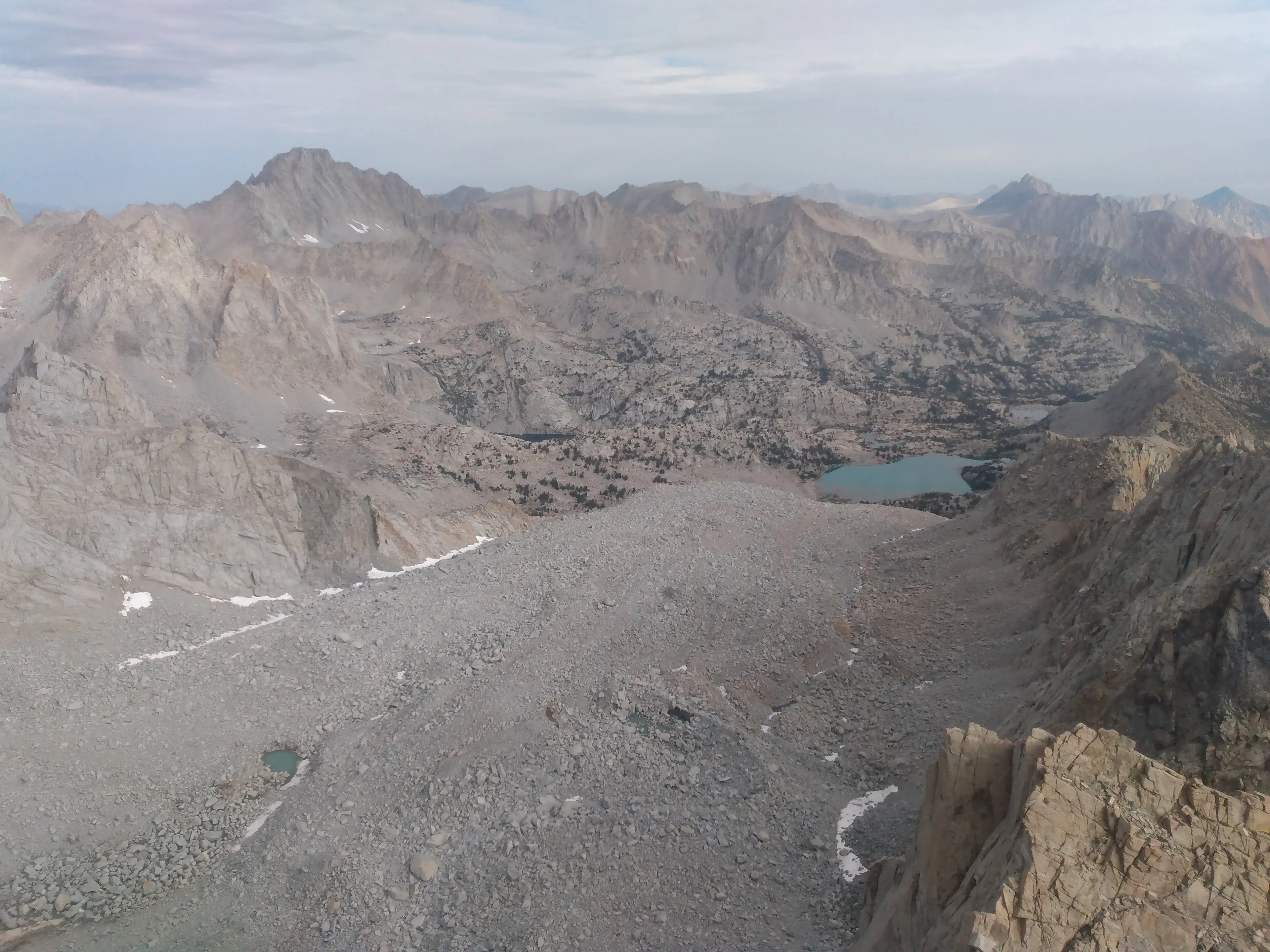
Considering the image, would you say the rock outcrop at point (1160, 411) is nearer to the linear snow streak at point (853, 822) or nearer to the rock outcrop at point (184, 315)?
the linear snow streak at point (853, 822)

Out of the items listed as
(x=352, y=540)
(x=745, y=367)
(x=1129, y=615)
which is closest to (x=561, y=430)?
→ (x=745, y=367)

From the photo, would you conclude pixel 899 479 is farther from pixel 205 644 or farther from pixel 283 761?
pixel 283 761

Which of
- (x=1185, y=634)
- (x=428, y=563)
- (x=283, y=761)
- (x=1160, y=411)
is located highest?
(x=1185, y=634)

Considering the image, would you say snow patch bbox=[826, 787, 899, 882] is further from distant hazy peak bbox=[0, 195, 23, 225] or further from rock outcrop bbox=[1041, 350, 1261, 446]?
distant hazy peak bbox=[0, 195, 23, 225]

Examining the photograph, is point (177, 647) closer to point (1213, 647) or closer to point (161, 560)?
point (161, 560)

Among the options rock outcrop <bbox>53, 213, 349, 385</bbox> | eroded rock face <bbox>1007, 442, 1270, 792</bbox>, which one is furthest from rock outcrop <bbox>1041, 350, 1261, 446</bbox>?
rock outcrop <bbox>53, 213, 349, 385</bbox>

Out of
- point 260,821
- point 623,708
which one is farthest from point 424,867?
point 623,708

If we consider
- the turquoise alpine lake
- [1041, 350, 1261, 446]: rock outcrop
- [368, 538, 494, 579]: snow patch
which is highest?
[1041, 350, 1261, 446]: rock outcrop
